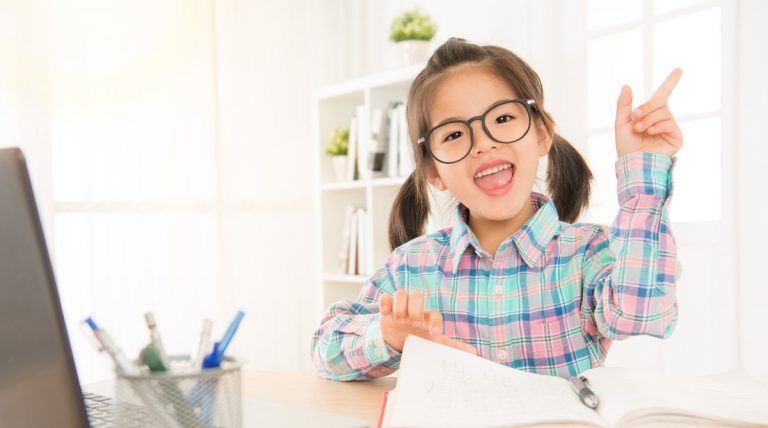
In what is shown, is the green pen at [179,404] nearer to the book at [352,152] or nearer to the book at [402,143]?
the book at [402,143]

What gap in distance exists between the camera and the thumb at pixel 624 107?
1.03m

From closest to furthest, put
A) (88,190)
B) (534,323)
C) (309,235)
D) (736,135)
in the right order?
(534,323) → (736,135) → (88,190) → (309,235)

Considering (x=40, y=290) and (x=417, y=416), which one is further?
(x=417, y=416)

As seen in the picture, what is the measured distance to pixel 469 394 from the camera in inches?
28.7

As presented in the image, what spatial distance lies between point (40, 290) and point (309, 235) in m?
3.13

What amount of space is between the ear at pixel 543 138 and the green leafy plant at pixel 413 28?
178 cm

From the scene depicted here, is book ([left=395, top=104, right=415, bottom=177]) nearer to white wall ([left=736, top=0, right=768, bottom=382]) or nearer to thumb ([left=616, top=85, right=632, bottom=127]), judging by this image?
white wall ([left=736, top=0, right=768, bottom=382])

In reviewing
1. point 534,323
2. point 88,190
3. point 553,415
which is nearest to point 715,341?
point 534,323

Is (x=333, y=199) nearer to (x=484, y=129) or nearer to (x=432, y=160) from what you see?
(x=432, y=160)

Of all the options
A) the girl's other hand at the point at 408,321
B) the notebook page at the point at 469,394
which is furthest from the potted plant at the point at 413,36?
the notebook page at the point at 469,394

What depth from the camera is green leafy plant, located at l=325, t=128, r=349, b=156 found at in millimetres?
3287

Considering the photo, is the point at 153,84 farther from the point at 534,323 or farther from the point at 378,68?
the point at 534,323

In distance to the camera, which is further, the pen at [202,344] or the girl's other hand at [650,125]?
the girl's other hand at [650,125]

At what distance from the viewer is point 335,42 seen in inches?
147
